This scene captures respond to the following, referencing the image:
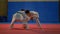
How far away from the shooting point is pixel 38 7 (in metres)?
15.8

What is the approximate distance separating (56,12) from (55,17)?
16.1 inches

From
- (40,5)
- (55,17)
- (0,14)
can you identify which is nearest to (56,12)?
(55,17)

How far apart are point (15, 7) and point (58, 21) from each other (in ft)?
11.7

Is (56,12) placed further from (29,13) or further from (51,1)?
(29,13)

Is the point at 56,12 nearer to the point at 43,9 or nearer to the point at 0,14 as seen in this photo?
the point at 43,9

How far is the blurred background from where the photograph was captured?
51.6 ft

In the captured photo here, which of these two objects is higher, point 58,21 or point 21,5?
point 21,5

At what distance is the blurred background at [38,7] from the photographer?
15734 mm

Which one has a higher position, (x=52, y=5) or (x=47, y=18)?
(x=52, y=5)

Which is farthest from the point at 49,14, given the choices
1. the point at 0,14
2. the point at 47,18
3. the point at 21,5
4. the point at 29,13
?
the point at 29,13

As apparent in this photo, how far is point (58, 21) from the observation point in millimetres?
15859

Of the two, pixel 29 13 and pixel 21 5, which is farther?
pixel 21 5

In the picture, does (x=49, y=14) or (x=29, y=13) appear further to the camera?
(x=49, y=14)

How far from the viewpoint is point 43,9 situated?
624 inches
